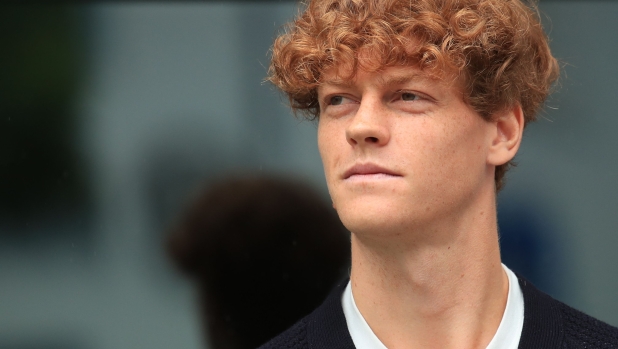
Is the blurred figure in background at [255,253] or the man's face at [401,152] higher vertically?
the man's face at [401,152]

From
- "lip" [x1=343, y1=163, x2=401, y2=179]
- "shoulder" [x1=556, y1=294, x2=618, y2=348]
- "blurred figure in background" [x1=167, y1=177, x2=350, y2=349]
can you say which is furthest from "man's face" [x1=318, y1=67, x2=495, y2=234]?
"blurred figure in background" [x1=167, y1=177, x2=350, y2=349]

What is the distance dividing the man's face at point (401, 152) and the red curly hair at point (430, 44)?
4cm

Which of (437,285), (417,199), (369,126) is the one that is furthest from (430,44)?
(437,285)

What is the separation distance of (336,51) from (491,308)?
84 centimetres

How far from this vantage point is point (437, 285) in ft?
7.88

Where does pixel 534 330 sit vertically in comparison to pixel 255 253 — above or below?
above

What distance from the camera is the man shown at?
2.27 meters

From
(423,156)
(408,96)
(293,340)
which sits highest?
(408,96)

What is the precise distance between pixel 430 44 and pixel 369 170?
0.36 meters

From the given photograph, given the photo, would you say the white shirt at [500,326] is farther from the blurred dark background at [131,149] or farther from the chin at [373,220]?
the blurred dark background at [131,149]

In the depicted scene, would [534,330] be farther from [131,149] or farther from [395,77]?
[131,149]

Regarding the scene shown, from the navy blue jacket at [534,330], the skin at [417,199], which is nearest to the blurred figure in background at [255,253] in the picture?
the navy blue jacket at [534,330]

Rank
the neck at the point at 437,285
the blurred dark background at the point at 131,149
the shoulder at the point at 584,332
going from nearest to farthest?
1. the neck at the point at 437,285
2. the shoulder at the point at 584,332
3. the blurred dark background at the point at 131,149

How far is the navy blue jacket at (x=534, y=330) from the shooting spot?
2459 millimetres
